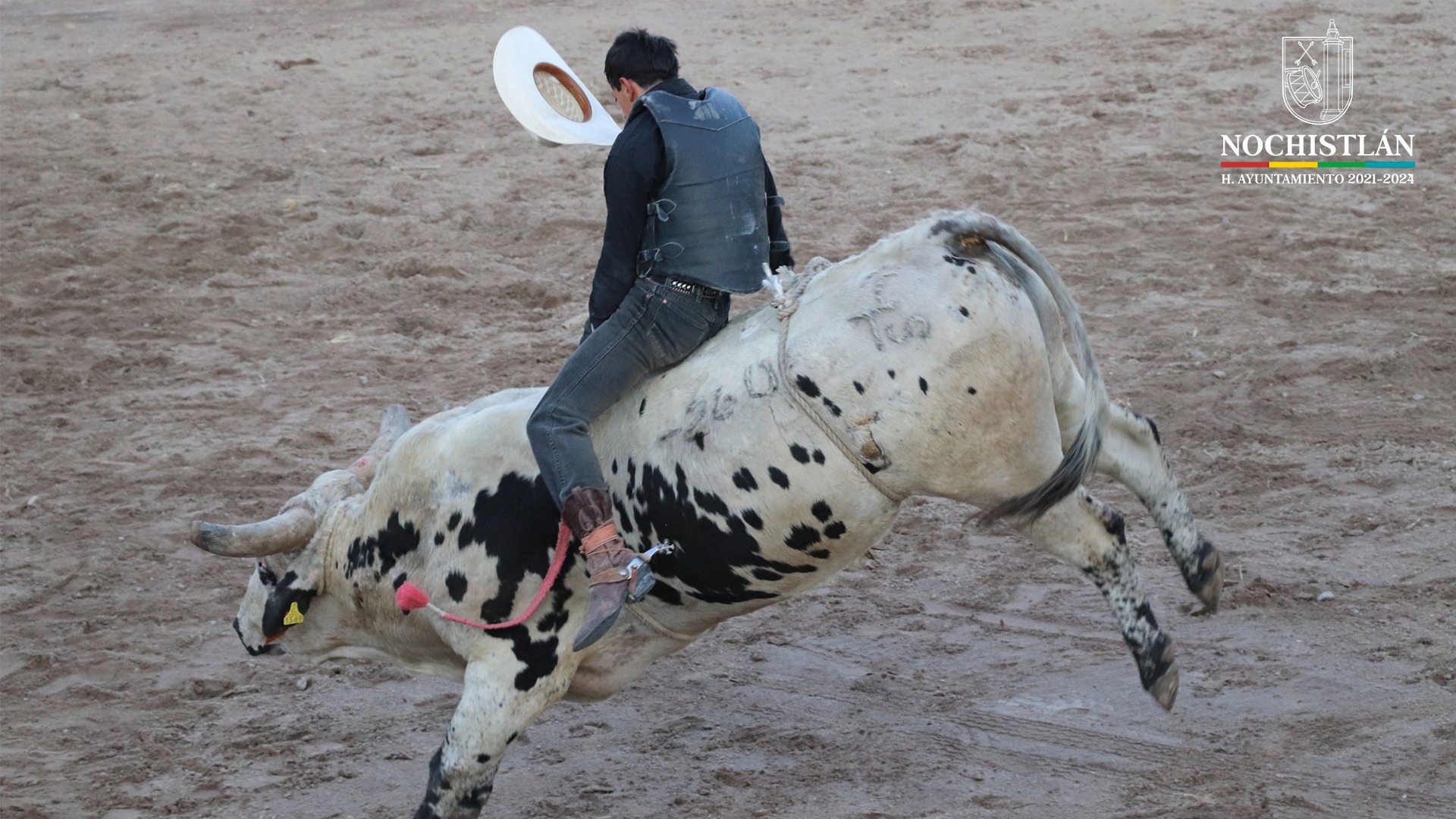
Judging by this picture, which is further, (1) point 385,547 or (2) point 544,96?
(2) point 544,96

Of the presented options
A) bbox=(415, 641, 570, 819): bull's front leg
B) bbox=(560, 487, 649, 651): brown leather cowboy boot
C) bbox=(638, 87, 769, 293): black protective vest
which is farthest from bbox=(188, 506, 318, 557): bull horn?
bbox=(638, 87, 769, 293): black protective vest

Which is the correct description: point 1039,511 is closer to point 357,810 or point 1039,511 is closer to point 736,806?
point 736,806

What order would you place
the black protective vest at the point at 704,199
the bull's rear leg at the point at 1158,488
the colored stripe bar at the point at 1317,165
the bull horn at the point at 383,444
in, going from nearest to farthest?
the black protective vest at the point at 704,199, the bull's rear leg at the point at 1158,488, the bull horn at the point at 383,444, the colored stripe bar at the point at 1317,165

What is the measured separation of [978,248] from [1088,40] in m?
9.55

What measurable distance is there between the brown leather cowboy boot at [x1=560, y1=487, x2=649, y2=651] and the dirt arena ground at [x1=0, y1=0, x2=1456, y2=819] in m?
1.10

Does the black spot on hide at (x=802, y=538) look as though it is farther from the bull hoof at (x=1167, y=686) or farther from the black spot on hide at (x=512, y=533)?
the bull hoof at (x=1167, y=686)

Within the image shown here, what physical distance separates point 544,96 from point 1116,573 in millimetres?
2428

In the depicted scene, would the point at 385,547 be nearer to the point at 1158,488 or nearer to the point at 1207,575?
the point at 1158,488

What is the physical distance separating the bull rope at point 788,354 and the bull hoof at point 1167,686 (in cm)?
102

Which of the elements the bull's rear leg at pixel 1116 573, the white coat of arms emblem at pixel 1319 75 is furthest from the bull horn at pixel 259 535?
the white coat of arms emblem at pixel 1319 75

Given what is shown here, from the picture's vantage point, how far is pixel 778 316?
4082mm

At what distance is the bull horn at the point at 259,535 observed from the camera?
4.36 metres

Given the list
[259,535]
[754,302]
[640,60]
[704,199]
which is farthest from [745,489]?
[754,302]

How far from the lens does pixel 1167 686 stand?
428 cm
